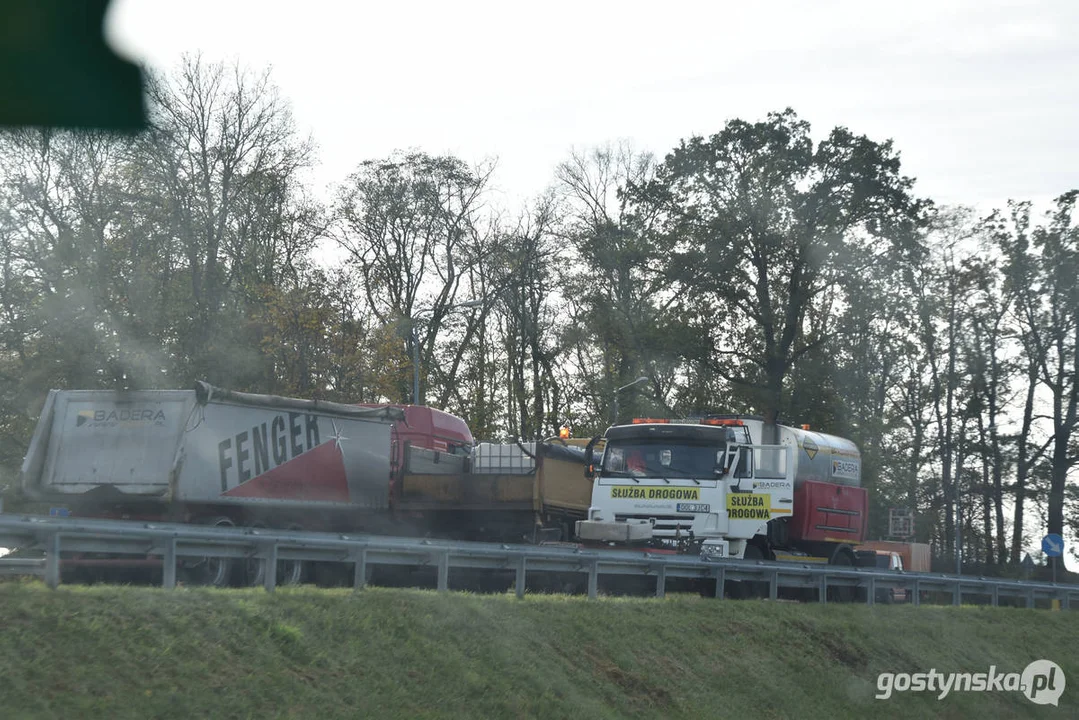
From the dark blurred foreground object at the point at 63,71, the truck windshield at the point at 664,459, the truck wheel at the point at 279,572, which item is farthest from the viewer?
the dark blurred foreground object at the point at 63,71

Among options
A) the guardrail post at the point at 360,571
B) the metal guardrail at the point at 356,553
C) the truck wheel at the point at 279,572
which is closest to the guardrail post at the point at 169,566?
the metal guardrail at the point at 356,553

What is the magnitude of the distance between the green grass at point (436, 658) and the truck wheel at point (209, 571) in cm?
337

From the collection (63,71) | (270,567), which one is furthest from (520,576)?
(63,71)

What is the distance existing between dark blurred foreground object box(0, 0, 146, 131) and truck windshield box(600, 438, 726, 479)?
19.3m

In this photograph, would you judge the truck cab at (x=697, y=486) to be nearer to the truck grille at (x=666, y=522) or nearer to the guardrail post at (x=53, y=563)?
the truck grille at (x=666, y=522)

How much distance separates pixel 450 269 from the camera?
52.5 meters

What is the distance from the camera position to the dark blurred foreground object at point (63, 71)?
32.4 meters

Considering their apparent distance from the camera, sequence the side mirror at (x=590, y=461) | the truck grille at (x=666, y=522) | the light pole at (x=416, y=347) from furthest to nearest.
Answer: the light pole at (x=416, y=347) → the side mirror at (x=590, y=461) → the truck grille at (x=666, y=522)

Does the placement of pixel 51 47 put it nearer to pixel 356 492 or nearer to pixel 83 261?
pixel 83 261

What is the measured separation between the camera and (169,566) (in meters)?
10.2

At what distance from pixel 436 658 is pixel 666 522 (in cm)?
1038

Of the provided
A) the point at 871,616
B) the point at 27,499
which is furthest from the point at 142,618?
the point at 871,616

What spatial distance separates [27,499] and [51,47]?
19.0 m

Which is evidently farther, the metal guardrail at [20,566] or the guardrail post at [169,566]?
the metal guardrail at [20,566]
